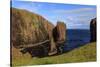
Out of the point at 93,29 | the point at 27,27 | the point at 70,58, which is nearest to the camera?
the point at 27,27

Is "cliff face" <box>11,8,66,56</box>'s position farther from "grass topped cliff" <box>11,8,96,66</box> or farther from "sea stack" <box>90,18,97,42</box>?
"sea stack" <box>90,18,97,42</box>

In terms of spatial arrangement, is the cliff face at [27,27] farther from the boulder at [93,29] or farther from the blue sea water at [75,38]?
the boulder at [93,29]

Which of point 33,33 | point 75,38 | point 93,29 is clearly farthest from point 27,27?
point 93,29

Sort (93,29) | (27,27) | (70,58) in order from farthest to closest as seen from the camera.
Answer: (93,29) < (70,58) < (27,27)

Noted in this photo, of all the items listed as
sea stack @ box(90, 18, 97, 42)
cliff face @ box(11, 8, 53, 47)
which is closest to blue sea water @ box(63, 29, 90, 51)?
sea stack @ box(90, 18, 97, 42)

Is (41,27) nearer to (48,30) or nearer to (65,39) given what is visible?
(48,30)

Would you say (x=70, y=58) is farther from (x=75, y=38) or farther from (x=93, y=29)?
(x=93, y=29)
